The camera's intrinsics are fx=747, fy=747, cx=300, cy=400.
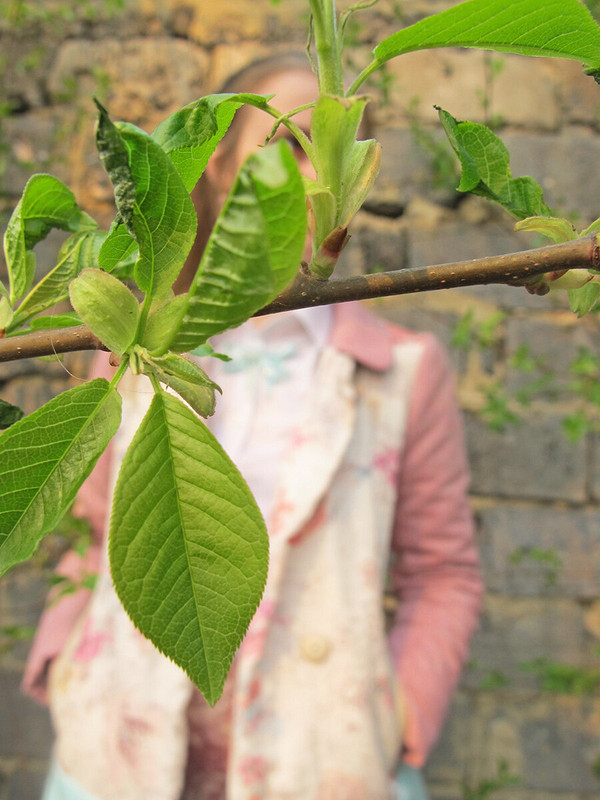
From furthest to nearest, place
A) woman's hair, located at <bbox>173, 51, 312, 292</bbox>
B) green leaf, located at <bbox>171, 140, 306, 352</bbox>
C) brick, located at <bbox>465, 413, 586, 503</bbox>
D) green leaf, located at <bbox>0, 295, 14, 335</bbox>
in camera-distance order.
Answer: brick, located at <bbox>465, 413, 586, 503</bbox> → woman's hair, located at <bbox>173, 51, 312, 292</bbox> → green leaf, located at <bbox>0, 295, 14, 335</bbox> → green leaf, located at <bbox>171, 140, 306, 352</bbox>

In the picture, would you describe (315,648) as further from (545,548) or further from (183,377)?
(183,377)

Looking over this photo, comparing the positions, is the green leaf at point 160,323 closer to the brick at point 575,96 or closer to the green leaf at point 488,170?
the green leaf at point 488,170

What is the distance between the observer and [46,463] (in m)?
0.18

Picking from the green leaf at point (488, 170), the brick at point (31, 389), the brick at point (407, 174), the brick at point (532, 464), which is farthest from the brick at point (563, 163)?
the green leaf at point (488, 170)

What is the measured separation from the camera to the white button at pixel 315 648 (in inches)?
43.0

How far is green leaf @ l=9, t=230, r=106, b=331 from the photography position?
9.5 inches

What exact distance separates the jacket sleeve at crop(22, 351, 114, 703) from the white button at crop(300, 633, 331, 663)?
16.5 inches

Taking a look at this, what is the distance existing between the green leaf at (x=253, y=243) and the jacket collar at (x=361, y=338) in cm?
111

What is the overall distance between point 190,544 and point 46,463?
1.6 inches

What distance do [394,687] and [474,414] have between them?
2.02 ft

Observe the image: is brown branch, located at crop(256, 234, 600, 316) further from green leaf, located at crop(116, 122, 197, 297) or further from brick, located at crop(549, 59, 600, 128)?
brick, located at crop(549, 59, 600, 128)

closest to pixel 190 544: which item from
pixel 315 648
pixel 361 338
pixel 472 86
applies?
pixel 315 648

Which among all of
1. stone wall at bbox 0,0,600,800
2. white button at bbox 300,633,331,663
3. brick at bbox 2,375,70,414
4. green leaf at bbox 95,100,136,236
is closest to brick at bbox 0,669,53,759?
stone wall at bbox 0,0,600,800

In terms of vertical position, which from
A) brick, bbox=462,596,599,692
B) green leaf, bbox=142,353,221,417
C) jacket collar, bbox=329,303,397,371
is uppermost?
green leaf, bbox=142,353,221,417
